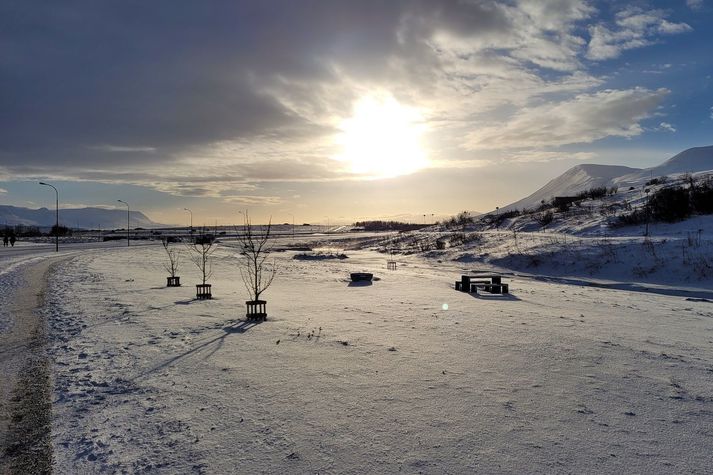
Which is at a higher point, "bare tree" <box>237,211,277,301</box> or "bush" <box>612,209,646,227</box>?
"bush" <box>612,209,646,227</box>

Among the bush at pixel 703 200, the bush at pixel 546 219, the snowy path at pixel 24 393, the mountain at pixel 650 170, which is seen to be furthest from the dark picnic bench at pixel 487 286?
the mountain at pixel 650 170

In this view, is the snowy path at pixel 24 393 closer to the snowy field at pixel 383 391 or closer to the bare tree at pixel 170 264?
the snowy field at pixel 383 391

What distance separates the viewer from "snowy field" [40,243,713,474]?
4285mm

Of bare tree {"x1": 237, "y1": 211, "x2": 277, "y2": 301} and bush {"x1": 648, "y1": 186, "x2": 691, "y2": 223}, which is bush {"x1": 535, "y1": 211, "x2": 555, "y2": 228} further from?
bare tree {"x1": 237, "y1": 211, "x2": 277, "y2": 301}

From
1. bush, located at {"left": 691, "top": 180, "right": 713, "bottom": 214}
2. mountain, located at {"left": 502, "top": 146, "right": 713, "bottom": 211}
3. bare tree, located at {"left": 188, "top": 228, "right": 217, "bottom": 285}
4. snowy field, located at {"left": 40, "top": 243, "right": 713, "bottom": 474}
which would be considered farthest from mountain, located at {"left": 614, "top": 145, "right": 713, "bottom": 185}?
snowy field, located at {"left": 40, "top": 243, "right": 713, "bottom": 474}

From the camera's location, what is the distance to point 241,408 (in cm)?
540

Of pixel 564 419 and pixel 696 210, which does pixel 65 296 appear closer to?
pixel 564 419

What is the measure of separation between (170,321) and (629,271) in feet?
68.6

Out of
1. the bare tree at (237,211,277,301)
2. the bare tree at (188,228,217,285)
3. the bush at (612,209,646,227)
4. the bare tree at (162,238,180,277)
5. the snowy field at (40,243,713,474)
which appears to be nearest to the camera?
the snowy field at (40,243,713,474)

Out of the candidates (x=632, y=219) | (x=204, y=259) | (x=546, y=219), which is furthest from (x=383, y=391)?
(x=546, y=219)

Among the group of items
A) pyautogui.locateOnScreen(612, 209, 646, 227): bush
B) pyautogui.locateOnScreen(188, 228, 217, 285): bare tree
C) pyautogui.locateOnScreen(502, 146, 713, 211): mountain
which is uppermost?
pyautogui.locateOnScreen(502, 146, 713, 211): mountain

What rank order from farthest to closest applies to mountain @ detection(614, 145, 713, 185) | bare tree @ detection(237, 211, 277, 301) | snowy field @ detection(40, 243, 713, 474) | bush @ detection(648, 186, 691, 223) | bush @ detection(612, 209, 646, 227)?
mountain @ detection(614, 145, 713, 185)
bush @ detection(612, 209, 646, 227)
bush @ detection(648, 186, 691, 223)
bare tree @ detection(237, 211, 277, 301)
snowy field @ detection(40, 243, 713, 474)

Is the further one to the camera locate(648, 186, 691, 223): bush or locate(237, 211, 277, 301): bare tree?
locate(648, 186, 691, 223): bush

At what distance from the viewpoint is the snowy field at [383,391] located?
429cm
